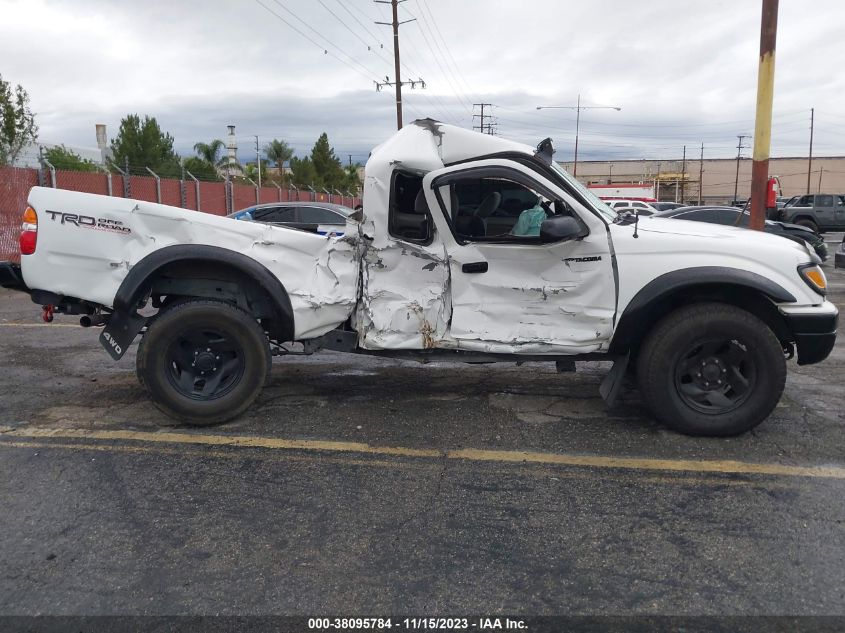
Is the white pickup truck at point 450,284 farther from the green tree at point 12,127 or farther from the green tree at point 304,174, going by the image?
the green tree at point 304,174

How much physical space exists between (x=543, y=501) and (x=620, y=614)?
958 mm

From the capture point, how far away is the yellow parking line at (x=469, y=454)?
13.0 ft

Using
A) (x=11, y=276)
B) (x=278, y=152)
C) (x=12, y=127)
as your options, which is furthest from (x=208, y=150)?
(x=11, y=276)

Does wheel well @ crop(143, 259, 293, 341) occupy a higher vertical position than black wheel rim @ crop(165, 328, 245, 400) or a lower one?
higher

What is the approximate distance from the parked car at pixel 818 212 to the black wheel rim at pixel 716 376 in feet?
87.3

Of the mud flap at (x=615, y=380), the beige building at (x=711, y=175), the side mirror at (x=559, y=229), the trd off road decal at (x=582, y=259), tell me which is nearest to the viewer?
the side mirror at (x=559, y=229)

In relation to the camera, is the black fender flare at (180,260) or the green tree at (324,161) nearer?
the black fender flare at (180,260)

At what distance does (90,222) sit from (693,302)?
399 cm

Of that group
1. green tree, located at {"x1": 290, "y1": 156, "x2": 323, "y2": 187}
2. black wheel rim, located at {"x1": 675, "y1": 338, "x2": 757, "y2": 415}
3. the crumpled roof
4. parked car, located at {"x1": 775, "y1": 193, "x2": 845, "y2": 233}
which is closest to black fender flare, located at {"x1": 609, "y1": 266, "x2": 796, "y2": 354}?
black wheel rim, located at {"x1": 675, "y1": 338, "x2": 757, "y2": 415}

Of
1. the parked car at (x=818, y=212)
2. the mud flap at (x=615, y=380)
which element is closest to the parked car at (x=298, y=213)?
the mud flap at (x=615, y=380)

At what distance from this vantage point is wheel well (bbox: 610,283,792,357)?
4.32 metres

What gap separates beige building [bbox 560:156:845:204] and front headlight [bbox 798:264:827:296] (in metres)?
72.8

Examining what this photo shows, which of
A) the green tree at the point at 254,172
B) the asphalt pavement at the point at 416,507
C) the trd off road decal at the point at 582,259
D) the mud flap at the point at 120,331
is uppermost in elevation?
the green tree at the point at 254,172

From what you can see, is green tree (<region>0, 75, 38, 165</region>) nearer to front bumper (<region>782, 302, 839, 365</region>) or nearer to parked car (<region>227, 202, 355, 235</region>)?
parked car (<region>227, 202, 355, 235</region>)
